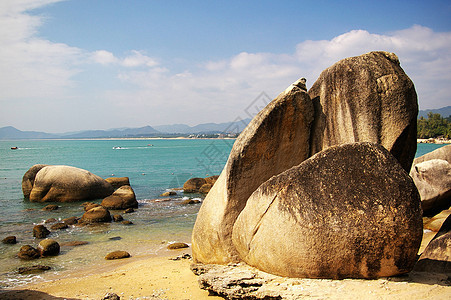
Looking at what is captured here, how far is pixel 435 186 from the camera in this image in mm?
13320

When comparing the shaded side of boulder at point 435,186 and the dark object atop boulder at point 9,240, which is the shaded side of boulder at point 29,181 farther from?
the shaded side of boulder at point 435,186

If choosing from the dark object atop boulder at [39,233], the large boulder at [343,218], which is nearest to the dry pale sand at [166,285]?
the large boulder at [343,218]

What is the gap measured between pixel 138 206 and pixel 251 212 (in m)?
15.8

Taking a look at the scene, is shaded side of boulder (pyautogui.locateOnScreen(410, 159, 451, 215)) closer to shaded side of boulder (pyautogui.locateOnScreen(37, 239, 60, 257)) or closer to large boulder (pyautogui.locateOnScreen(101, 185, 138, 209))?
shaded side of boulder (pyautogui.locateOnScreen(37, 239, 60, 257))

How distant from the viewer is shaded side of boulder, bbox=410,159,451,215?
13258 millimetres

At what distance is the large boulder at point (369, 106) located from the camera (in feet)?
23.3

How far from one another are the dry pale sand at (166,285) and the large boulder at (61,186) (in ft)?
40.9

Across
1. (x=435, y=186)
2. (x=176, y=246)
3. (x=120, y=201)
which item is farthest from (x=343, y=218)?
(x=120, y=201)

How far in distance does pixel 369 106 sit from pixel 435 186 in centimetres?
→ 814

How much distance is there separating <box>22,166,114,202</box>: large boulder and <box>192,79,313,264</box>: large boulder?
54.9ft

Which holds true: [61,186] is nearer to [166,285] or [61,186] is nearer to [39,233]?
[39,233]

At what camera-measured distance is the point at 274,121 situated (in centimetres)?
727

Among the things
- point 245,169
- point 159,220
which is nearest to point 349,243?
point 245,169

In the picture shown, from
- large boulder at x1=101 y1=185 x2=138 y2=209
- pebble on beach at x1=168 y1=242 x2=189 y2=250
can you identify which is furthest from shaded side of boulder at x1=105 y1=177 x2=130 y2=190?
pebble on beach at x1=168 y1=242 x2=189 y2=250
